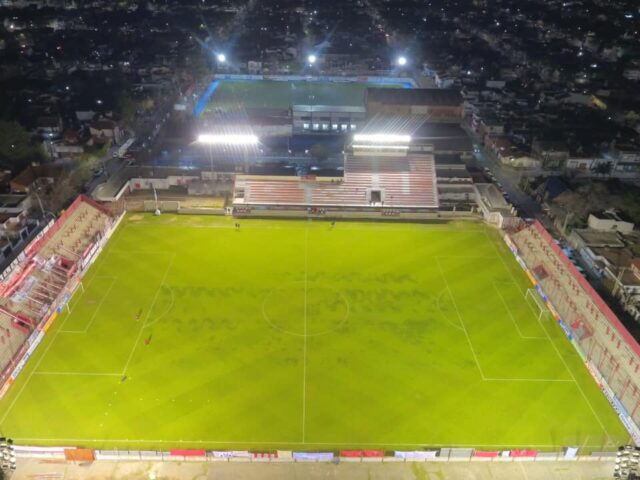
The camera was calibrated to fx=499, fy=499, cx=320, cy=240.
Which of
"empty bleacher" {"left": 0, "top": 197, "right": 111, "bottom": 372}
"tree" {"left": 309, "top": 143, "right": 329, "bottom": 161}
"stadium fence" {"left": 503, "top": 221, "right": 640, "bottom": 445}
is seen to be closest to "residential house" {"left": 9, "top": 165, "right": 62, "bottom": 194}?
"empty bleacher" {"left": 0, "top": 197, "right": 111, "bottom": 372}

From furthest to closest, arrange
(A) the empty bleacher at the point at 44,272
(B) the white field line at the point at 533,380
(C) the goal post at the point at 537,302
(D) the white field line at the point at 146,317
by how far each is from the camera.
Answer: (C) the goal post at the point at 537,302 → (A) the empty bleacher at the point at 44,272 → (D) the white field line at the point at 146,317 → (B) the white field line at the point at 533,380

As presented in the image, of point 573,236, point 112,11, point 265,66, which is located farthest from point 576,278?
point 112,11

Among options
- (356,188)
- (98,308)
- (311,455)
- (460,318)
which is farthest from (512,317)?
(98,308)

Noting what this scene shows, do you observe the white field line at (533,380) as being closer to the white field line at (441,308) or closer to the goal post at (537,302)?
the white field line at (441,308)

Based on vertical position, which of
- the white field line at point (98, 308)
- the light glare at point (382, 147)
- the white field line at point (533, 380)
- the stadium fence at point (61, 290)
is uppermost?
the light glare at point (382, 147)

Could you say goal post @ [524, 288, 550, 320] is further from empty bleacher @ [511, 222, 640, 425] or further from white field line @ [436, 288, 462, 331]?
white field line @ [436, 288, 462, 331]

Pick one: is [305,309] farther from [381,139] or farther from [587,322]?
[381,139]

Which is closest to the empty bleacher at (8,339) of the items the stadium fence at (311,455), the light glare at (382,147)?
the stadium fence at (311,455)
